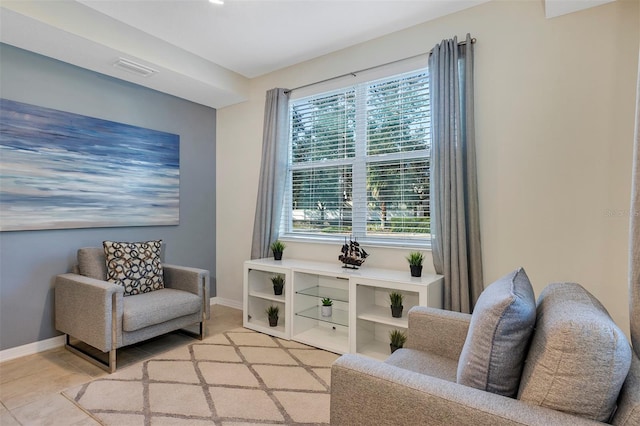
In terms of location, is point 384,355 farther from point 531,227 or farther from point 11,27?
point 11,27

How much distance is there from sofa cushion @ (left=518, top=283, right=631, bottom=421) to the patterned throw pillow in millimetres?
2831

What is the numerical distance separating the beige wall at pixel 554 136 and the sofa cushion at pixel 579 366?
57.6 inches

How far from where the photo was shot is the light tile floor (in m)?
1.86

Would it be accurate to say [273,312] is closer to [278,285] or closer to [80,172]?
[278,285]

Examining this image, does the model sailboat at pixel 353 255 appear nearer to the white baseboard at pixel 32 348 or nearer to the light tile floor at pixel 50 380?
the light tile floor at pixel 50 380

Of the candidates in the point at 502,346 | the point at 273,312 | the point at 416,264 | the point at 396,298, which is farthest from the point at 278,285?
the point at 502,346

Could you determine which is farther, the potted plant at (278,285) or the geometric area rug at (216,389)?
the potted plant at (278,285)

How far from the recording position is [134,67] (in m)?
2.96

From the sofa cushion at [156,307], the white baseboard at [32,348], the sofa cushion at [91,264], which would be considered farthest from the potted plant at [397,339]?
the white baseboard at [32,348]

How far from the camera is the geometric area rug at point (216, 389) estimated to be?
187cm

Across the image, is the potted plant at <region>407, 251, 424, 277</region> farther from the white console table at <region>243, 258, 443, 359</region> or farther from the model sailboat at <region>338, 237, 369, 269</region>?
the model sailboat at <region>338, 237, 369, 269</region>

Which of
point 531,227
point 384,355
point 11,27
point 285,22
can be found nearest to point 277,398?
point 384,355

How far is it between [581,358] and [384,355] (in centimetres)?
189

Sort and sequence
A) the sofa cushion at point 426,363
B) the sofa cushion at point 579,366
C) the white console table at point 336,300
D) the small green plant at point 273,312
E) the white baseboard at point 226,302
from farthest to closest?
the white baseboard at point 226,302
the small green plant at point 273,312
the white console table at point 336,300
the sofa cushion at point 426,363
the sofa cushion at point 579,366
